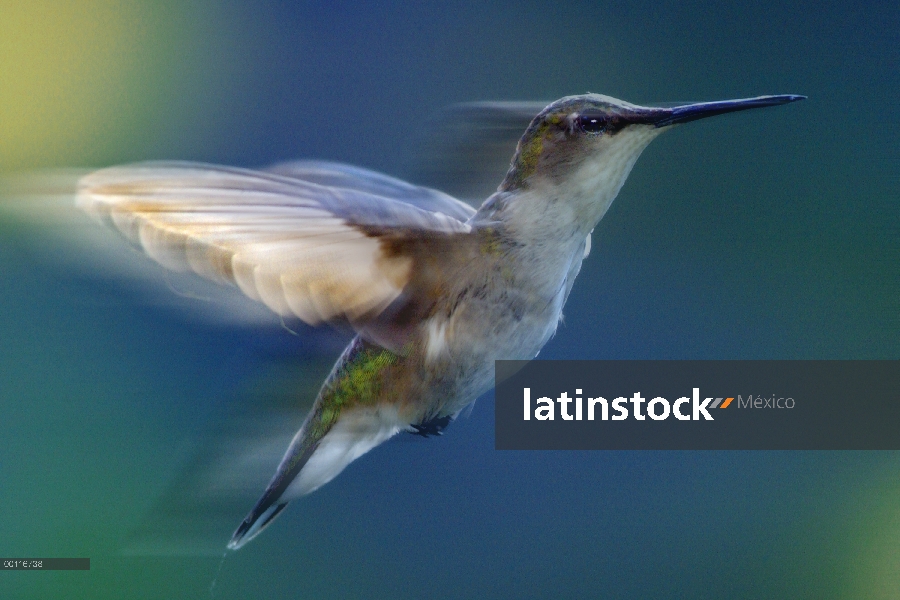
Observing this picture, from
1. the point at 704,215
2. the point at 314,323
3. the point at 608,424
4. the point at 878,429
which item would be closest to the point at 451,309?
the point at 314,323

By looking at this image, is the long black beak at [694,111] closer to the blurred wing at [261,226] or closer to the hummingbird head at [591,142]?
the hummingbird head at [591,142]

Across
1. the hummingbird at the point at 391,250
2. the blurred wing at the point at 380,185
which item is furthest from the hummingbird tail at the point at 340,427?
the blurred wing at the point at 380,185

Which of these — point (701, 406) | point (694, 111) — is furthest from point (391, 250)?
point (701, 406)

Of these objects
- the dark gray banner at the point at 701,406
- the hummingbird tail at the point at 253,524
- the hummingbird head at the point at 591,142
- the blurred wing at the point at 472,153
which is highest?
the blurred wing at the point at 472,153

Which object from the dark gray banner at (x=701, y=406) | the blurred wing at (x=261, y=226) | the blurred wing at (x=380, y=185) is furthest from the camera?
the dark gray banner at (x=701, y=406)

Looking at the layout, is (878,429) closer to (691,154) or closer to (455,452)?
(691,154)
